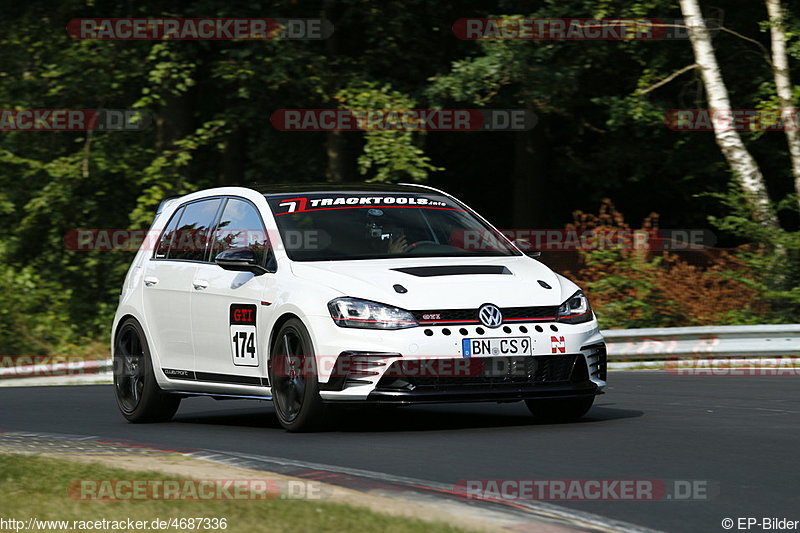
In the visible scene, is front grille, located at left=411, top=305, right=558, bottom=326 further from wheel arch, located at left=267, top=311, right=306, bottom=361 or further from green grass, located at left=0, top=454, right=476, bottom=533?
green grass, located at left=0, top=454, right=476, bottom=533

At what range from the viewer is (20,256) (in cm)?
2841

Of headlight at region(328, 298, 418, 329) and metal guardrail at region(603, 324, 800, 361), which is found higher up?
headlight at region(328, 298, 418, 329)

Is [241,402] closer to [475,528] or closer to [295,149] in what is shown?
[475,528]

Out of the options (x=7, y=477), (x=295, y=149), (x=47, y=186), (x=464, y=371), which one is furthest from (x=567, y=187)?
(x=7, y=477)

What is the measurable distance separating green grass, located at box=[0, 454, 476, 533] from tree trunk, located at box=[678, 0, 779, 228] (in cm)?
1480

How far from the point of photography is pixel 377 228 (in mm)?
10742

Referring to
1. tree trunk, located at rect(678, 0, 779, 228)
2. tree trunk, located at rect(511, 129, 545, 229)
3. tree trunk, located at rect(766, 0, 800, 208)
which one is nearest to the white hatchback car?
tree trunk, located at rect(678, 0, 779, 228)

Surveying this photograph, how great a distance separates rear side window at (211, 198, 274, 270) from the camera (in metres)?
10.6

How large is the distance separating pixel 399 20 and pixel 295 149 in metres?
3.96

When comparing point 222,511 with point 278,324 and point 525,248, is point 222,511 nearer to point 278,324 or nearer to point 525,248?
point 278,324

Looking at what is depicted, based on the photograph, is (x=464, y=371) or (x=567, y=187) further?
(x=567, y=187)

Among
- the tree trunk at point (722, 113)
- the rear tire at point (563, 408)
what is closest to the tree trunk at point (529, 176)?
the tree trunk at point (722, 113)

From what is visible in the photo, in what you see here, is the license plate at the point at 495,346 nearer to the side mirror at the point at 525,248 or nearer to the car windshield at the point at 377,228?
the car windshield at the point at 377,228

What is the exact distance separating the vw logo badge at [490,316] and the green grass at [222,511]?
105 inches
